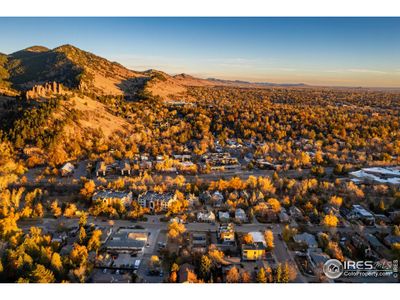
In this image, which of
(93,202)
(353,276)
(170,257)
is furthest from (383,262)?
(93,202)

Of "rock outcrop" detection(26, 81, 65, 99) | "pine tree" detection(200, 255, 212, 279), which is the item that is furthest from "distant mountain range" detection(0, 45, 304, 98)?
"pine tree" detection(200, 255, 212, 279)

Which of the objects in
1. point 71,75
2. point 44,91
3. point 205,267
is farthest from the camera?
point 71,75

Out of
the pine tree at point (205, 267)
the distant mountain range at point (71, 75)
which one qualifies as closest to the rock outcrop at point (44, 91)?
the distant mountain range at point (71, 75)

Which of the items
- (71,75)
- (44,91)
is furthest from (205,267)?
(71,75)

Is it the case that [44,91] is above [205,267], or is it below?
above

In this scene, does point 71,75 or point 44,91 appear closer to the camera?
point 44,91

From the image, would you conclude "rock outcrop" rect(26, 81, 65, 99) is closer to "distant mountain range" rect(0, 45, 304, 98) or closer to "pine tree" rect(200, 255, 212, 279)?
"distant mountain range" rect(0, 45, 304, 98)

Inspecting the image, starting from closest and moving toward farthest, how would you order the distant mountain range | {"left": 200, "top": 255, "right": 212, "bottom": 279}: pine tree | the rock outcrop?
{"left": 200, "top": 255, "right": 212, "bottom": 279}: pine tree
the rock outcrop
the distant mountain range

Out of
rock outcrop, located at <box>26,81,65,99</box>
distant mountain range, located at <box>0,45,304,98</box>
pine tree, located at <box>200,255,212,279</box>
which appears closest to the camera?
pine tree, located at <box>200,255,212,279</box>

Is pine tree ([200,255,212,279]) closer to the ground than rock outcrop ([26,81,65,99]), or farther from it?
closer to the ground

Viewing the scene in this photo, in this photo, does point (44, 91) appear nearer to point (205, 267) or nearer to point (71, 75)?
point (71, 75)

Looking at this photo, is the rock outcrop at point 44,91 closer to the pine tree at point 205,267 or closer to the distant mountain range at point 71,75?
the distant mountain range at point 71,75

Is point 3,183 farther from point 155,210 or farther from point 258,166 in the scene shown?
point 258,166
